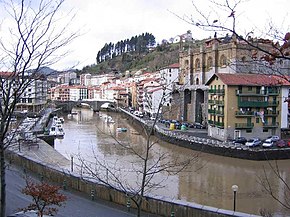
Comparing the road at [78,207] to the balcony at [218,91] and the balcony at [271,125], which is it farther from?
the balcony at [271,125]

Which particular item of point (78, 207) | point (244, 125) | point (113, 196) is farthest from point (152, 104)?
point (244, 125)

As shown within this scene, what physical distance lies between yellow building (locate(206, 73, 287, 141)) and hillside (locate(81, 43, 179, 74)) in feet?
143

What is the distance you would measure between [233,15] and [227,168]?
14.4 meters

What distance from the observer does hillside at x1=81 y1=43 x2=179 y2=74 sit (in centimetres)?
7106

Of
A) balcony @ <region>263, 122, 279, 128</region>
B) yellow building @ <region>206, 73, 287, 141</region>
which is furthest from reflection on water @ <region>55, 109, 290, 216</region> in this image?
balcony @ <region>263, 122, 279, 128</region>

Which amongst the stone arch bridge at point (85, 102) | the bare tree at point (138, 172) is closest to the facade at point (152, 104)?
the bare tree at point (138, 172)

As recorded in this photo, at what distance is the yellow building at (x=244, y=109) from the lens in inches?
771

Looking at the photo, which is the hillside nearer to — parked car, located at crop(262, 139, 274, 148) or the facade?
the facade

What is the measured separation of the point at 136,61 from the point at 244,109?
6569cm

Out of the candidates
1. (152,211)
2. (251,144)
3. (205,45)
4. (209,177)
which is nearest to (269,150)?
(251,144)

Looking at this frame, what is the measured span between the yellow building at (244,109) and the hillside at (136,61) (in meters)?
43.6

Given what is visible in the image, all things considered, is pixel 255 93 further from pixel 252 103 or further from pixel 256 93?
pixel 252 103

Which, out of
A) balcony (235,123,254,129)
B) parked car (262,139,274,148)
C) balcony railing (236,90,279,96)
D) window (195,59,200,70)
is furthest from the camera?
window (195,59,200,70)

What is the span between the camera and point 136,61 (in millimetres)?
84062
